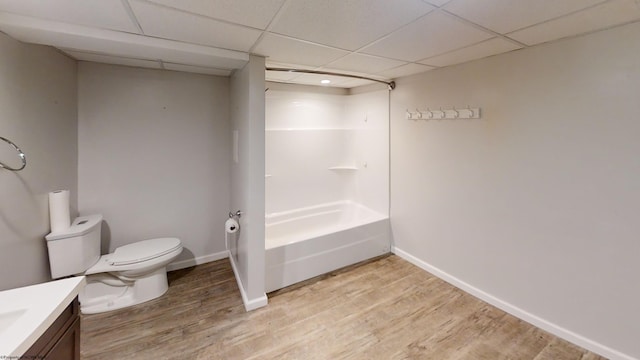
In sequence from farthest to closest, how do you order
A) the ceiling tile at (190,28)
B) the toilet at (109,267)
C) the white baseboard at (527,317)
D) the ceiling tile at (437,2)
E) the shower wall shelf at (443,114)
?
the shower wall shelf at (443,114), the toilet at (109,267), the white baseboard at (527,317), the ceiling tile at (190,28), the ceiling tile at (437,2)

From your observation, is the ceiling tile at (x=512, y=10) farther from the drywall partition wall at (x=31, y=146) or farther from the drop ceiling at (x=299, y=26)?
the drywall partition wall at (x=31, y=146)

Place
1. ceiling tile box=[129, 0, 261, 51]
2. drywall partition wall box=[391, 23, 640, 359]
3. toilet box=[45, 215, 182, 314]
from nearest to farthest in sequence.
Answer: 1. ceiling tile box=[129, 0, 261, 51]
2. drywall partition wall box=[391, 23, 640, 359]
3. toilet box=[45, 215, 182, 314]

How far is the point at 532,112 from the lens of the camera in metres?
2.08

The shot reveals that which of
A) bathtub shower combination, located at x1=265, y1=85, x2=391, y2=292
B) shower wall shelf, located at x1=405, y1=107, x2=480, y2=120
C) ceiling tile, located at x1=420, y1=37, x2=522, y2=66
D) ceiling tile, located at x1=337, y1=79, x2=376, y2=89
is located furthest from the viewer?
ceiling tile, located at x1=337, y1=79, x2=376, y2=89

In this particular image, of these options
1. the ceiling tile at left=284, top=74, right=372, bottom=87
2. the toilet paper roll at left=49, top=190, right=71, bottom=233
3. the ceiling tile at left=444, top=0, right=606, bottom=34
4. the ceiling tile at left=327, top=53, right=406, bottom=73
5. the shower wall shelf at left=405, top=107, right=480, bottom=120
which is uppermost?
the ceiling tile at left=284, top=74, right=372, bottom=87

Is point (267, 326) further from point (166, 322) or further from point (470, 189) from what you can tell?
point (470, 189)

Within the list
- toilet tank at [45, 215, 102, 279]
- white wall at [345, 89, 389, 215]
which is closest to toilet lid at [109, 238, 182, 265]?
toilet tank at [45, 215, 102, 279]

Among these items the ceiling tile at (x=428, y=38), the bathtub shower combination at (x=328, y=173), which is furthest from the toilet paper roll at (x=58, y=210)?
the ceiling tile at (x=428, y=38)

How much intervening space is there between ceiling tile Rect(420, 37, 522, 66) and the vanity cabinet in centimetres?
285

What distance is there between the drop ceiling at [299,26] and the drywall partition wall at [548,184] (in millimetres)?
261

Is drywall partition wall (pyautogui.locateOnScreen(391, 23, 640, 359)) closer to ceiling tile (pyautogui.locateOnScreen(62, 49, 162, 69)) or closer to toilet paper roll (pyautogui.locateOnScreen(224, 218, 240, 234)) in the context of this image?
toilet paper roll (pyautogui.locateOnScreen(224, 218, 240, 234))

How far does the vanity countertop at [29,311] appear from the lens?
2.74ft

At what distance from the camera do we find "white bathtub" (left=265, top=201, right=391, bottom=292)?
8.77 ft

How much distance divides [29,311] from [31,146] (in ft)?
4.60
